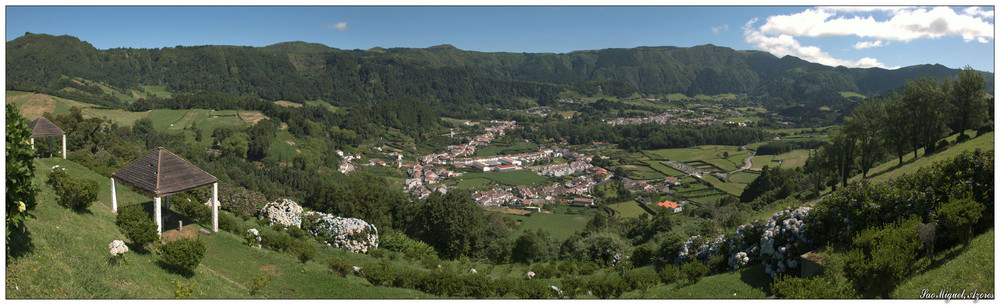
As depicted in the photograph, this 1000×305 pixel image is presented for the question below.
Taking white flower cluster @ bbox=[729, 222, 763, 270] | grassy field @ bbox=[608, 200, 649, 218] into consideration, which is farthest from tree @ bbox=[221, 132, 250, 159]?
white flower cluster @ bbox=[729, 222, 763, 270]

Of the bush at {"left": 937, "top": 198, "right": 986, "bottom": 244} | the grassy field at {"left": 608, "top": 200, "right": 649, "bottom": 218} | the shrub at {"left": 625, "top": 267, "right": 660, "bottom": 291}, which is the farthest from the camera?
the grassy field at {"left": 608, "top": 200, "right": 649, "bottom": 218}

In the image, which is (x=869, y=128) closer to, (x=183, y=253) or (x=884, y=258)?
(x=884, y=258)

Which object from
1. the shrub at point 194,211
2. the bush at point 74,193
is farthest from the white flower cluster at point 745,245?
the bush at point 74,193

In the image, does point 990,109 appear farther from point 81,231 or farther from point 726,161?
point 726,161

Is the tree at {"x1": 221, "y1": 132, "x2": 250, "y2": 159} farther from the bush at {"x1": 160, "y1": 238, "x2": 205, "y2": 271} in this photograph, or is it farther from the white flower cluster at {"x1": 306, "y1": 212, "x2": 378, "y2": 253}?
the bush at {"x1": 160, "y1": 238, "x2": 205, "y2": 271}

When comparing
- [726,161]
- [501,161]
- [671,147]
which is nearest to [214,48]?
[501,161]

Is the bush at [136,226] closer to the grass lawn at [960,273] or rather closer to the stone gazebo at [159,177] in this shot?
the stone gazebo at [159,177]
